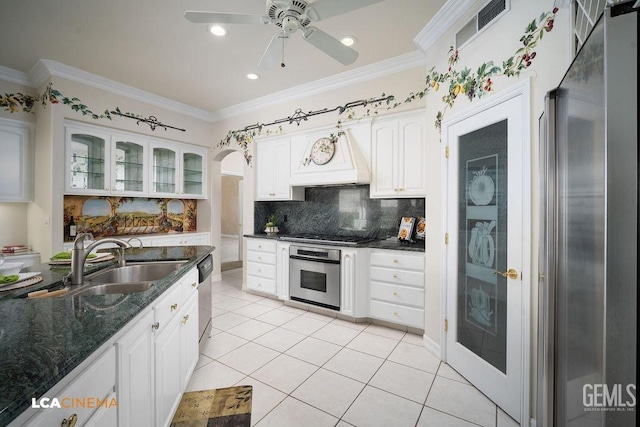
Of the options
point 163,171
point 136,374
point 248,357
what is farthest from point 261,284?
point 136,374

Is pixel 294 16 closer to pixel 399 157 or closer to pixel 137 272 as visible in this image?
pixel 399 157

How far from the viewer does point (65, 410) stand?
2.47ft

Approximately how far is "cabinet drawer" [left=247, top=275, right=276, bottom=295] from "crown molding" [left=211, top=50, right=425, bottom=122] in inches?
104

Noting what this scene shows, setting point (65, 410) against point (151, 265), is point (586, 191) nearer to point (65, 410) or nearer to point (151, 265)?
point (65, 410)

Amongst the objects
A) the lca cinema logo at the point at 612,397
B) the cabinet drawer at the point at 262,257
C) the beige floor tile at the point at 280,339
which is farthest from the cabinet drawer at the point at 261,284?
the lca cinema logo at the point at 612,397

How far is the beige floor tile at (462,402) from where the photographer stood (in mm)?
1799

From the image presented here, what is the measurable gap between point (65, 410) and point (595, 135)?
4.98ft

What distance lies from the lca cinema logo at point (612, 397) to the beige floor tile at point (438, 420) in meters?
1.34

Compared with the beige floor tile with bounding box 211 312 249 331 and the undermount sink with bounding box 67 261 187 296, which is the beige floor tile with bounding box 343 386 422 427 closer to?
the undermount sink with bounding box 67 261 187 296

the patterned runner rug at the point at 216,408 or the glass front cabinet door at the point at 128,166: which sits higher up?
the glass front cabinet door at the point at 128,166

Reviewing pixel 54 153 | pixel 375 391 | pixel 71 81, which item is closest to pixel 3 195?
pixel 54 153

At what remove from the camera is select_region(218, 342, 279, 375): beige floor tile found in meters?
2.35

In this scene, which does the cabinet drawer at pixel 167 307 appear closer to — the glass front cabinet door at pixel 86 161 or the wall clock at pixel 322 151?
the wall clock at pixel 322 151

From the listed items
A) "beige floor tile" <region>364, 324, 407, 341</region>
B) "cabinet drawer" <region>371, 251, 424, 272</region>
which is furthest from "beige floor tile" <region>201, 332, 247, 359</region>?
"cabinet drawer" <region>371, 251, 424, 272</region>
